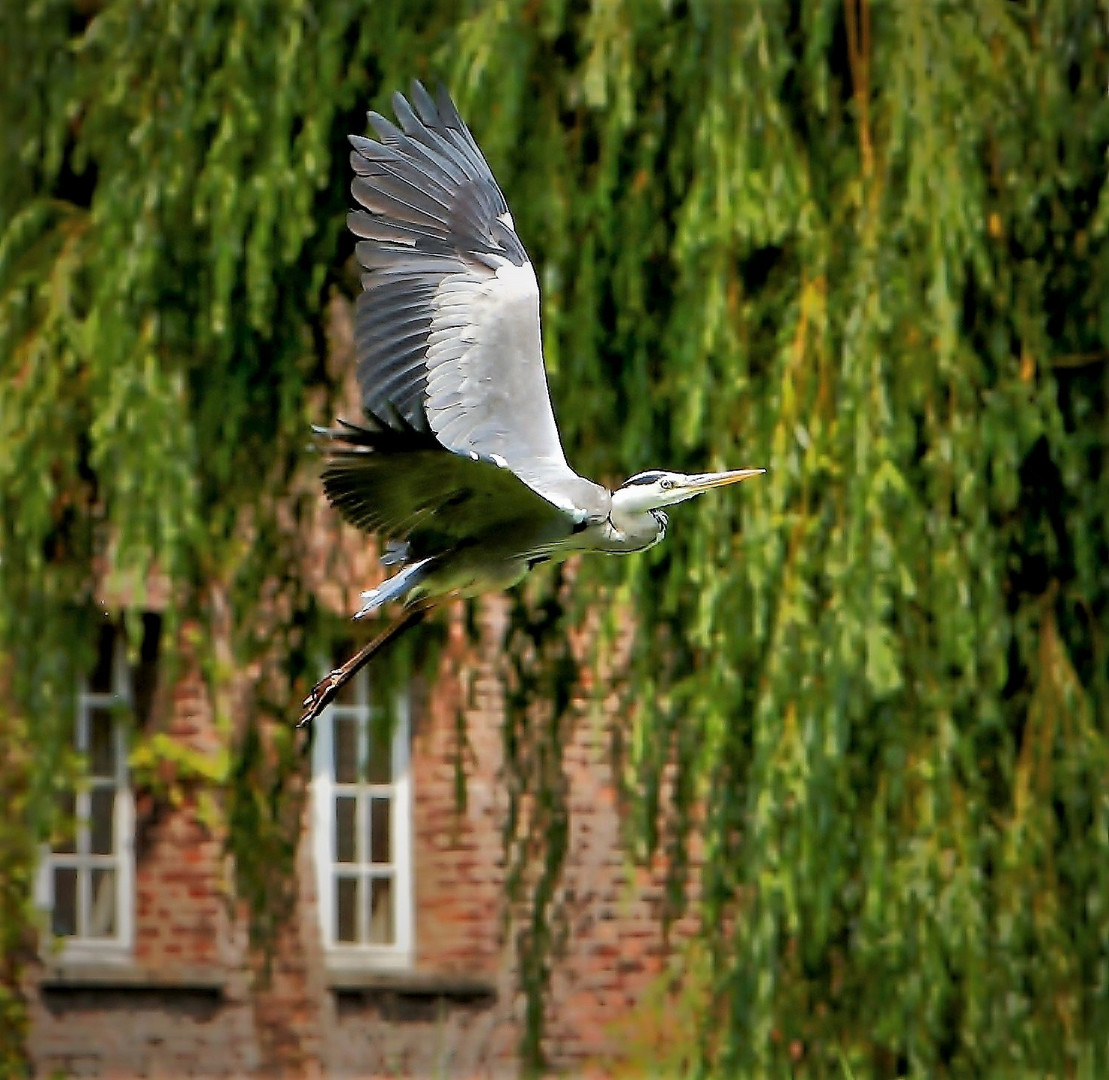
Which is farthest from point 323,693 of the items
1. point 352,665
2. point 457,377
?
point 457,377

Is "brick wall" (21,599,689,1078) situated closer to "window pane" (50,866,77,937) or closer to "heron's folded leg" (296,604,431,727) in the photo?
"window pane" (50,866,77,937)

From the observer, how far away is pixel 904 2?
704 centimetres

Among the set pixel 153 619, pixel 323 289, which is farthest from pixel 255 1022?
pixel 323 289

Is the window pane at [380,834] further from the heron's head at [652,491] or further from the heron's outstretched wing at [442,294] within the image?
the heron's head at [652,491]

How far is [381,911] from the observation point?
11.7m

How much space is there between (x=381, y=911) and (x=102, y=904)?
1.12 meters

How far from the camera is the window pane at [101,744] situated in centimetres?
1149

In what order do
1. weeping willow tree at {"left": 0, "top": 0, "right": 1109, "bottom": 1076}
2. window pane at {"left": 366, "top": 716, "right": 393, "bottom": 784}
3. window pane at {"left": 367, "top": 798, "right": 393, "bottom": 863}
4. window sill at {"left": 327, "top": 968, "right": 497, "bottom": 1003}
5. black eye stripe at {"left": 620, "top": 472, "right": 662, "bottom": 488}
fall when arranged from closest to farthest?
black eye stripe at {"left": 620, "top": 472, "right": 662, "bottom": 488} < weeping willow tree at {"left": 0, "top": 0, "right": 1109, "bottom": 1076} < window pane at {"left": 366, "top": 716, "right": 393, "bottom": 784} < window sill at {"left": 327, "top": 968, "right": 497, "bottom": 1003} < window pane at {"left": 367, "top": 798, "right": 393, "bottom": 863}

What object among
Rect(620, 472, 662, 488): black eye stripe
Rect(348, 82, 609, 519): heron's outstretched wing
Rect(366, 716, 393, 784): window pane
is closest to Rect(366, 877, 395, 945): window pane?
Rect(366, 716, 393, 784): window pane

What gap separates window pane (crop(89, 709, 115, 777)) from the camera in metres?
11.5

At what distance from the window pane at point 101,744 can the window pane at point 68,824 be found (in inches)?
12.1

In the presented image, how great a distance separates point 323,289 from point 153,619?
3757 mm

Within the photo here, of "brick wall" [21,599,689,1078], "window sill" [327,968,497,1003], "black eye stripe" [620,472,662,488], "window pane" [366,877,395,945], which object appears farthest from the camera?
"window pane" [366,877,395,945]

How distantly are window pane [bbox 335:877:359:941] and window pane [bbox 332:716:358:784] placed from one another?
1.41 feet
